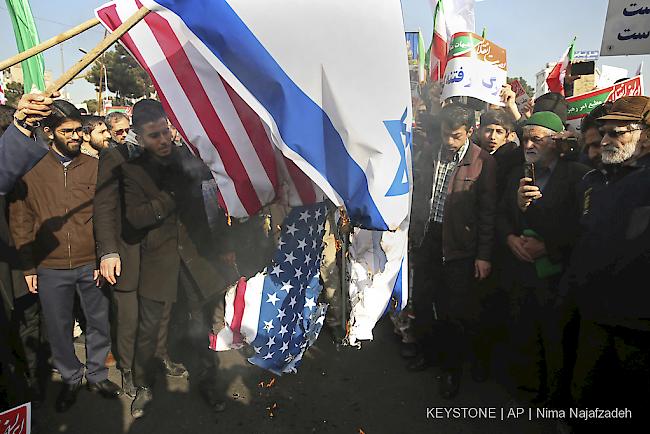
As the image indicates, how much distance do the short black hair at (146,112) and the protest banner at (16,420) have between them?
1.69 metres

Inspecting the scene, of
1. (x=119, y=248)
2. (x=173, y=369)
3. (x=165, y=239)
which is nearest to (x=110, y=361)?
(x=173, y=369)

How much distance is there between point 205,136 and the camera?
7.22 ft

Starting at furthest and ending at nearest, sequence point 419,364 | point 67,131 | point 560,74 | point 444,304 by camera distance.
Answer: point 560,74
point 419,364
point 444,304
point 67,131

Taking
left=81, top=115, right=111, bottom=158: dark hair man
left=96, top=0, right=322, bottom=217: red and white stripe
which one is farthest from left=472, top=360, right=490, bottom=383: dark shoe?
left=81, top=115, right=111, bottom=158: dark hair man

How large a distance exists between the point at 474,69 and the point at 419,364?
2.45 m

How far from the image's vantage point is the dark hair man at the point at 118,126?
4.74m

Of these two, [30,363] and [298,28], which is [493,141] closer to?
[298,28]

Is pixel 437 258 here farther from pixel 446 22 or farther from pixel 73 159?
pixel 73 159

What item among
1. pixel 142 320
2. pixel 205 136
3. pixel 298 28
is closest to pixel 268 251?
pixel 142 320

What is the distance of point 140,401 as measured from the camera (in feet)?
10.3

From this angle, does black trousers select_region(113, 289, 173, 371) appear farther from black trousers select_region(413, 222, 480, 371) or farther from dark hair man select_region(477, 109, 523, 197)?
dark hair man select_region(477, 109, 523, 197)

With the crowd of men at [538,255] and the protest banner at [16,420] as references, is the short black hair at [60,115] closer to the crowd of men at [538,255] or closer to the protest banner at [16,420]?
A: the protest banner at [16,420]

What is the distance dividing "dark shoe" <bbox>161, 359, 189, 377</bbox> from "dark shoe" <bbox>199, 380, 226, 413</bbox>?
38 cm

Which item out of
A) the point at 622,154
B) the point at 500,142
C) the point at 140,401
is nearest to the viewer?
the point at 622,154
